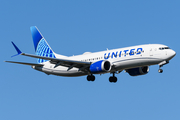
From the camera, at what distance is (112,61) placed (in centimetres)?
4875

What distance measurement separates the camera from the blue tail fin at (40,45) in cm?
6088

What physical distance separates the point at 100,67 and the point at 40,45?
17443mm

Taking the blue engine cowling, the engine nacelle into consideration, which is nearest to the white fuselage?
the blue engine cowling

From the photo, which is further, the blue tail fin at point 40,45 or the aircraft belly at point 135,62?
the blue tail fin at point 40,45

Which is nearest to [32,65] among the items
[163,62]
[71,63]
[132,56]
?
[71,63]

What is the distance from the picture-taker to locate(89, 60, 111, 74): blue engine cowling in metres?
48.1

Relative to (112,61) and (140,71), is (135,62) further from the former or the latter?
(140,71)

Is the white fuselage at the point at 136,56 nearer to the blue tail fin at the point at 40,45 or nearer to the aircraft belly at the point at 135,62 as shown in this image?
the aircraft belly at the point at 135,62

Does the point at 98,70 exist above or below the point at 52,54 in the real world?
below

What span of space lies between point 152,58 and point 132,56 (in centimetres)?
260

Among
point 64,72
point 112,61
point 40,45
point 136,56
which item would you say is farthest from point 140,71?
point 40,45

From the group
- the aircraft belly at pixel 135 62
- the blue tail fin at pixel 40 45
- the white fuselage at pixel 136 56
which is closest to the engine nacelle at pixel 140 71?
the white fuselage at pixel 136 56

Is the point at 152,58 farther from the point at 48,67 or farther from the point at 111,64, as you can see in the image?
the point at 48,67

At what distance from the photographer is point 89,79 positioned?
179 ft
